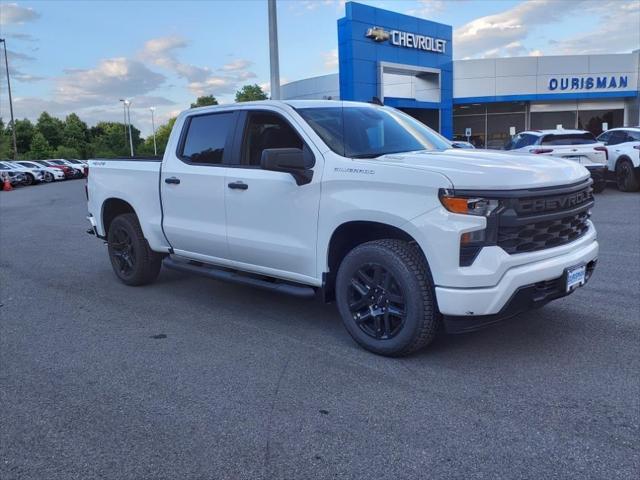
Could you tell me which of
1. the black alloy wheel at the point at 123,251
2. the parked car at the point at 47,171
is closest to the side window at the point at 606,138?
the black alloy wheel at the point at 123,251

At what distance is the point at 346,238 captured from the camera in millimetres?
4656

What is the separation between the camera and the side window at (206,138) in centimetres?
560

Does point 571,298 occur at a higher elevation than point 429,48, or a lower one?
lower

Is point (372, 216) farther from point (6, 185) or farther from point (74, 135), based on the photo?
point (74, 135)

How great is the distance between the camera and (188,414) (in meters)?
3.63

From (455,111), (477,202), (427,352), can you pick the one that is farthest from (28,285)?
(455,111)

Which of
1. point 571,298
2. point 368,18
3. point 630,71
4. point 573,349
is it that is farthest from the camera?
point 630,71

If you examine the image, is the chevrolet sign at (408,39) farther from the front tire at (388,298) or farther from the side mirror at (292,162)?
the front tire at (388,298)

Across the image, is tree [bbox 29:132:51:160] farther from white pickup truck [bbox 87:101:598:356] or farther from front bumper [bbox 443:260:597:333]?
front bumper [bbox 443:260:597:333]

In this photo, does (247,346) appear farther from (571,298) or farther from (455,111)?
(455,111)

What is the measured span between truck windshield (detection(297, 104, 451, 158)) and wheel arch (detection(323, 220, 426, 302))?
586 millimetres

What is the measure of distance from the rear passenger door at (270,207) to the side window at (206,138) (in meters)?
0.24

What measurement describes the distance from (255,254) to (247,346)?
0.83 m

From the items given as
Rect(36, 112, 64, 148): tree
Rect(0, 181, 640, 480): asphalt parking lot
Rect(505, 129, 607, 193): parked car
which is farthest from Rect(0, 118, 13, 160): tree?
Rect(0, 181, 640, 480): asphalt parking lot
